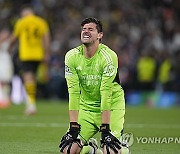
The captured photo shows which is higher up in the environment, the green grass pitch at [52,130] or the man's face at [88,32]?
the man's face at [88,32]

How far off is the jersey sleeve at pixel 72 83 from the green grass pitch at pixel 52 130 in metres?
1.10

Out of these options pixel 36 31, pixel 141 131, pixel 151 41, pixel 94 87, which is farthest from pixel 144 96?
pixel 94 87

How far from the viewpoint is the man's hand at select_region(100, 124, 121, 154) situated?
8.37 meters

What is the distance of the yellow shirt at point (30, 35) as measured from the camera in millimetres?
16531

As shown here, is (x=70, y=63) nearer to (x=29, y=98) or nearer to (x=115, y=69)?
(x=115, y=69)

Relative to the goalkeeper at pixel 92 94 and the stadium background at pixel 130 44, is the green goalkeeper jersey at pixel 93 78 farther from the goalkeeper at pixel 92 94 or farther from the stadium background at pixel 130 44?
the stadium background at pixel 130 44

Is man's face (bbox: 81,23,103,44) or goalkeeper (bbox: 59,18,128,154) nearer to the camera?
A: goalkeeper (bbox: 59,18,128,154)

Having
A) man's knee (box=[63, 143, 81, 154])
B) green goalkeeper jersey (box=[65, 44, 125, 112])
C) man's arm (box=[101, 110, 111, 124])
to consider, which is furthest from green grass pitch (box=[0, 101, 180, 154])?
man's arm (box=[101, 110, 111, 124])

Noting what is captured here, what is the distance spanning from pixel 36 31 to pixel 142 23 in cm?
1168

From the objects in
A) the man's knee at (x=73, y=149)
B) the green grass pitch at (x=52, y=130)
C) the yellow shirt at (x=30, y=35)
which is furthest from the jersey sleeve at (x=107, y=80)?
the yellow shirt at (x=30, y=35)

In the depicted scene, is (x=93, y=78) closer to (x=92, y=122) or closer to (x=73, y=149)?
(x=92, y=122)

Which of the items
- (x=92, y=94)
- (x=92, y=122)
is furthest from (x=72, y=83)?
(x=92, y=122)

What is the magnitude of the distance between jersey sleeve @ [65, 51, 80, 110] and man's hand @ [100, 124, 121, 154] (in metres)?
0.58

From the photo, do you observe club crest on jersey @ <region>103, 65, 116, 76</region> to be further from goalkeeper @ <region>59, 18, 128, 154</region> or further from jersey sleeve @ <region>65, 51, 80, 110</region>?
jersey sleeve @ <region>65, 51, 80, 110</region>
